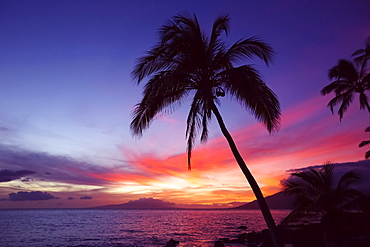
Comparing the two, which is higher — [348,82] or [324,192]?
[348,82]

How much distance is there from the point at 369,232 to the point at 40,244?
40.7 metres

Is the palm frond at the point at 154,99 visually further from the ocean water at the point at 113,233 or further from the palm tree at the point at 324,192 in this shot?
the ocean water at the point at 113,233

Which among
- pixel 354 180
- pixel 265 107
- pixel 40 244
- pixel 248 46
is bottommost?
pixel 40 244

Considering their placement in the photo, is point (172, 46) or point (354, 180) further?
point (354, 180)

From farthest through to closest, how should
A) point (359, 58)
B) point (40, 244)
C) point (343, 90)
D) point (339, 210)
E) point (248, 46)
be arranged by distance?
1. point (40, 244)
2. point (343, 90)
3. point (359, 58)
4. point (339, 210)
5. point (248, 46)

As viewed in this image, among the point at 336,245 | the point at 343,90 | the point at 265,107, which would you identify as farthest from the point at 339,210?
the point at 343,90

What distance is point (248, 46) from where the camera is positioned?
984cm

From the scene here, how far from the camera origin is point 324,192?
13.4 meters

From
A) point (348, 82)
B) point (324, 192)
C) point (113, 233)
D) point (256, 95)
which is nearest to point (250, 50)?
point (256, 95)

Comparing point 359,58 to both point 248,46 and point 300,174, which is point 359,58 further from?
point 248,46

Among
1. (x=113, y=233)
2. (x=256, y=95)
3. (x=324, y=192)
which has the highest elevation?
(x=256, y=95)

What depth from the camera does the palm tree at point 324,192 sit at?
43.3ft

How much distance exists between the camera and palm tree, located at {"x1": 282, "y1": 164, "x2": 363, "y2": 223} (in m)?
13.2

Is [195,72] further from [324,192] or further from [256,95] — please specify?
[324,192]
